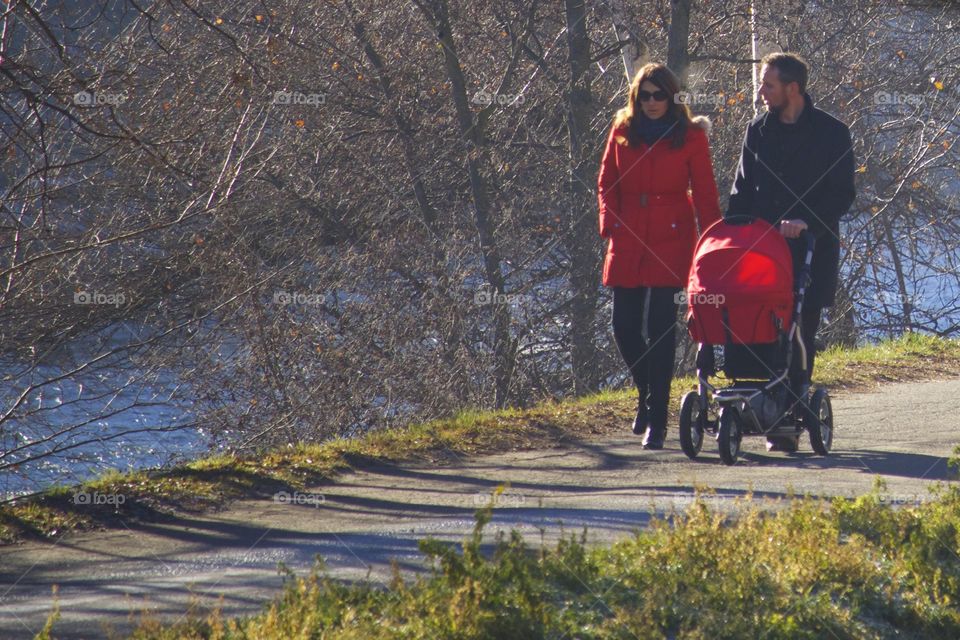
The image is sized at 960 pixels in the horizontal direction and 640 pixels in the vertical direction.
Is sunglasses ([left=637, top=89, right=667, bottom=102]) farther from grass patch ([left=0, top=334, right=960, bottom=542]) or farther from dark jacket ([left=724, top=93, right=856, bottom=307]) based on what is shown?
grass patch ([left=0, top=334, right=960, bottom=542])

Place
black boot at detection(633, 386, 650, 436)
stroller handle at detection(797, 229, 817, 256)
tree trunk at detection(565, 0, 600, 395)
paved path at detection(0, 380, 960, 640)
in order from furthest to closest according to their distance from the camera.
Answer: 1. tree trunk at detection(565, 0, 600, 395)
2. black boot at detection(633, 386, 650, 436)
3. stroller handle at detection(797, 229, 817, 256)
4. paved path at detection(0, 380, 960, 640)

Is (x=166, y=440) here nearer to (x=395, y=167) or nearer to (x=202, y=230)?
(x=202, y=230)

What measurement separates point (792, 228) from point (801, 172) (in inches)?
15.3

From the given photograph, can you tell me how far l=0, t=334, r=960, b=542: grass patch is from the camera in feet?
17.8

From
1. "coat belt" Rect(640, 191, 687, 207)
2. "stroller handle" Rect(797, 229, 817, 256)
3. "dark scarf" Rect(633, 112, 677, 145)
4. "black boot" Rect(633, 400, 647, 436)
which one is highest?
"dark scarf" Rect(633, 112, 677, 145)

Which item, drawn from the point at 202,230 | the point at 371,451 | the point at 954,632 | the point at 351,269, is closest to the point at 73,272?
the point at 202,230

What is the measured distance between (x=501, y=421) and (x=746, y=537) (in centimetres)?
336

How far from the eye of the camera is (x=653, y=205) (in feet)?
21.8

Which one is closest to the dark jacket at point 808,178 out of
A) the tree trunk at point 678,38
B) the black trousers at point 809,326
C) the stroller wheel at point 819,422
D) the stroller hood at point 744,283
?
the black trousers at point 809,326

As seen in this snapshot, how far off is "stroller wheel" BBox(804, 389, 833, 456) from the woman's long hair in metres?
1.48

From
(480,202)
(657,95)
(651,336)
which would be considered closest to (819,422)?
(651,336)

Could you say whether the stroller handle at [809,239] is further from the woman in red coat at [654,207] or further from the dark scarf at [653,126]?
the dark scarf at [653,126]

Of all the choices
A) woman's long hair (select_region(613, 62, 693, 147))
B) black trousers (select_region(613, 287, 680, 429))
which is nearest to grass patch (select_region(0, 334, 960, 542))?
black trousers (select_region(613, 287, 680, 429))

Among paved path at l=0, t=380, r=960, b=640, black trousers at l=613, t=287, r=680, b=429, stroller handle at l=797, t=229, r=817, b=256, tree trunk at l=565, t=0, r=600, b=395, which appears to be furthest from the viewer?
tree trunk at l=565, t=0, r=600, b=395
